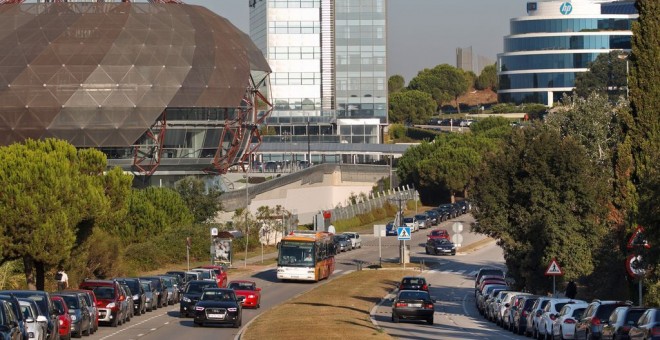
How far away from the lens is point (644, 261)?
122 ft

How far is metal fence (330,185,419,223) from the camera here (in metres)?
126

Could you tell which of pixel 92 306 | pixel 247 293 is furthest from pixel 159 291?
pixel 92 306

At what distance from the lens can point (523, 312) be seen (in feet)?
149

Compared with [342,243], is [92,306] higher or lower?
higher

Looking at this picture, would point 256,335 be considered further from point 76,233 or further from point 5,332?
point 76,233

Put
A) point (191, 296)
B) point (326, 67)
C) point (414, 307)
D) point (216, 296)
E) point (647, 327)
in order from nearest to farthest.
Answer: point (647, 327) → point (216, 296) → point (414, 307) → point (191, 296) → point (326, 67)

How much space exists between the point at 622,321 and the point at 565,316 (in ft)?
23.8

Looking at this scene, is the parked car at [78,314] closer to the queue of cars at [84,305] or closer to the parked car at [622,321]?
the queue of cars at [84,305]

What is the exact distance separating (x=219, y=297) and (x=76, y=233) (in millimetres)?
15159

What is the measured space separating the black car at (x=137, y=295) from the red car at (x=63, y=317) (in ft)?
42.0

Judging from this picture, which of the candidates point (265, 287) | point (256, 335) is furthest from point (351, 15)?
point (256, 335)

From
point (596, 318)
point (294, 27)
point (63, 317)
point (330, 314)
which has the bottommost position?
point (330, 314)

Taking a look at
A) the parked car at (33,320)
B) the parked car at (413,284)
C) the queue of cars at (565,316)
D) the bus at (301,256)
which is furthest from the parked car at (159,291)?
the parked car at (33,320)

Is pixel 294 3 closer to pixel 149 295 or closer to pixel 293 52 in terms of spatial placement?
pixel 293 52
